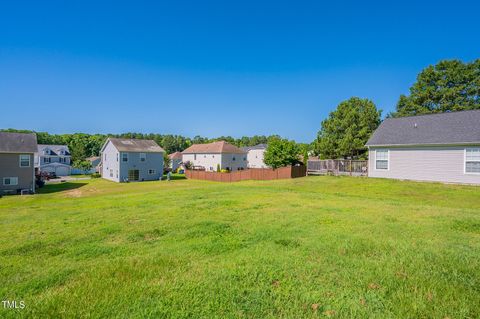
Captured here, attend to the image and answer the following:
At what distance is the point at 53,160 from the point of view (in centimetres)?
5600

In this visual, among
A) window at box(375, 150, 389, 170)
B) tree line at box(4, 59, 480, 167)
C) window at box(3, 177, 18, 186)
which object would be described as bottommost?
window at box(3, 177, 18, 186)

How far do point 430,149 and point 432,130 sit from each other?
6.59 ft

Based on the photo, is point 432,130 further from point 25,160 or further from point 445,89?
point 25,160

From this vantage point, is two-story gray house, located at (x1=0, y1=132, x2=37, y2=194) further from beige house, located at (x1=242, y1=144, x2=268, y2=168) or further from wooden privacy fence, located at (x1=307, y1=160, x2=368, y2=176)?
beige house, located at (x1=242, y1=144, x2=268, y2=168)

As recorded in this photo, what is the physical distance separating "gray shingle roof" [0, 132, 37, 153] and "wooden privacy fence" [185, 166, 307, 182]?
69.1 feet

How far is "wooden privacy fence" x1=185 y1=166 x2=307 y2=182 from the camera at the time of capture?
28.3 m

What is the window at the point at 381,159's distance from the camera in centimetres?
2122

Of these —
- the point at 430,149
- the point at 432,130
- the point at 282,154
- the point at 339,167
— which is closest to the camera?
the point at 430,149

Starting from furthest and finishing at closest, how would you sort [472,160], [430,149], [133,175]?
[133,175], [430,149], [472,160]

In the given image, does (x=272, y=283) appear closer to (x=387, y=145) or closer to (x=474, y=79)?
(x=387, y=145)

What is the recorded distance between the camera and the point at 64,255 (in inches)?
192

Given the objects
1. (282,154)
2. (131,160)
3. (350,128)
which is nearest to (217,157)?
(131,160)

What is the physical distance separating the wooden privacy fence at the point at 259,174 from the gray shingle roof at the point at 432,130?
28.5ft

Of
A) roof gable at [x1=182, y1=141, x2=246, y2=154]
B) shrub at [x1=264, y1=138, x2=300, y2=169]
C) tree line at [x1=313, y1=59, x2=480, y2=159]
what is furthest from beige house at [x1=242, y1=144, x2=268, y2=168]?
tree line at [x1=313, y1=59, x2=480, y2=159]
